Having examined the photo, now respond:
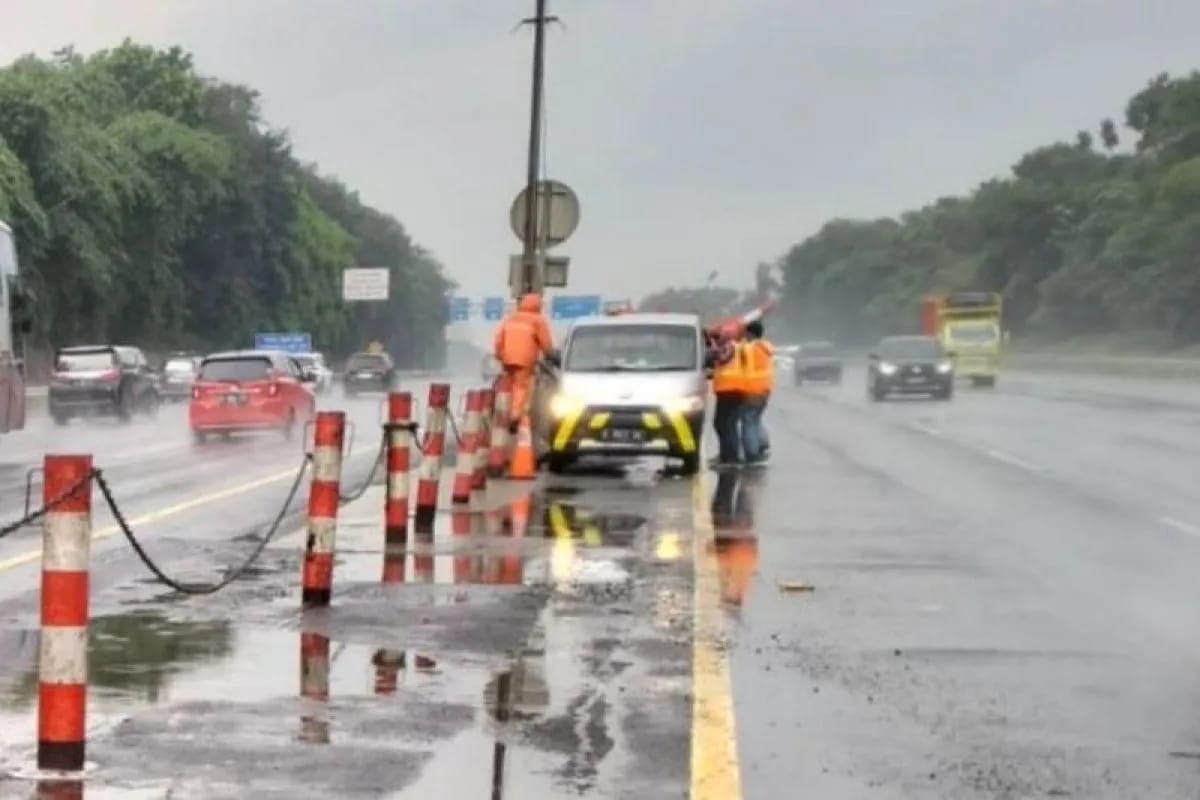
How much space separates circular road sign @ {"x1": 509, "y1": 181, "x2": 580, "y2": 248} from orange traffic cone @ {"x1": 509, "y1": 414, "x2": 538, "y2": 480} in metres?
3.96

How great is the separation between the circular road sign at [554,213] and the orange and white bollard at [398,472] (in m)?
11.7

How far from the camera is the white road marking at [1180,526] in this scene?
17.4 m

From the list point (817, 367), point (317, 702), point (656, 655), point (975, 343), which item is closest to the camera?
point (317, 702)

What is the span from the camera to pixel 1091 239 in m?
129

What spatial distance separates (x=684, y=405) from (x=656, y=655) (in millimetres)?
15125

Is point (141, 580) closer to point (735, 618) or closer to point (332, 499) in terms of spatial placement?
point (332, 499)

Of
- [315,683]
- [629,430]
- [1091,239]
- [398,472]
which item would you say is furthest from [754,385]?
[1091,239]

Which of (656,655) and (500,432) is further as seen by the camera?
(500,432)

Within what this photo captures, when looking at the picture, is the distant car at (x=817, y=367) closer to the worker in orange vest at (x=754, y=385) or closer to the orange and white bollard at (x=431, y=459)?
the worker in orange vest at (x=754, y=385)

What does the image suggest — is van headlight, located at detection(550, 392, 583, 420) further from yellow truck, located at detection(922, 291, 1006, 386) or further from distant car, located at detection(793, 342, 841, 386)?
distant car, located at detection(793, 342, 841, 386)

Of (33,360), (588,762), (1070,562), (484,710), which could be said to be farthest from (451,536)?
(33,360)

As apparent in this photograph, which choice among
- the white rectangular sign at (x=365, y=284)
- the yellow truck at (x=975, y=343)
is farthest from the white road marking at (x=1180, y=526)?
the white rectangular sign at (x=365, y=284)

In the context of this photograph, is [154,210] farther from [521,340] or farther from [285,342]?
[521,340]

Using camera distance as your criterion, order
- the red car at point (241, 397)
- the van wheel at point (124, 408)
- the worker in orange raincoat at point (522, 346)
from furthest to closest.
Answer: the van wheel at point (124, 408)
the red car at point (241, 397)
the worker in orange raincoat at point (522, 346)
